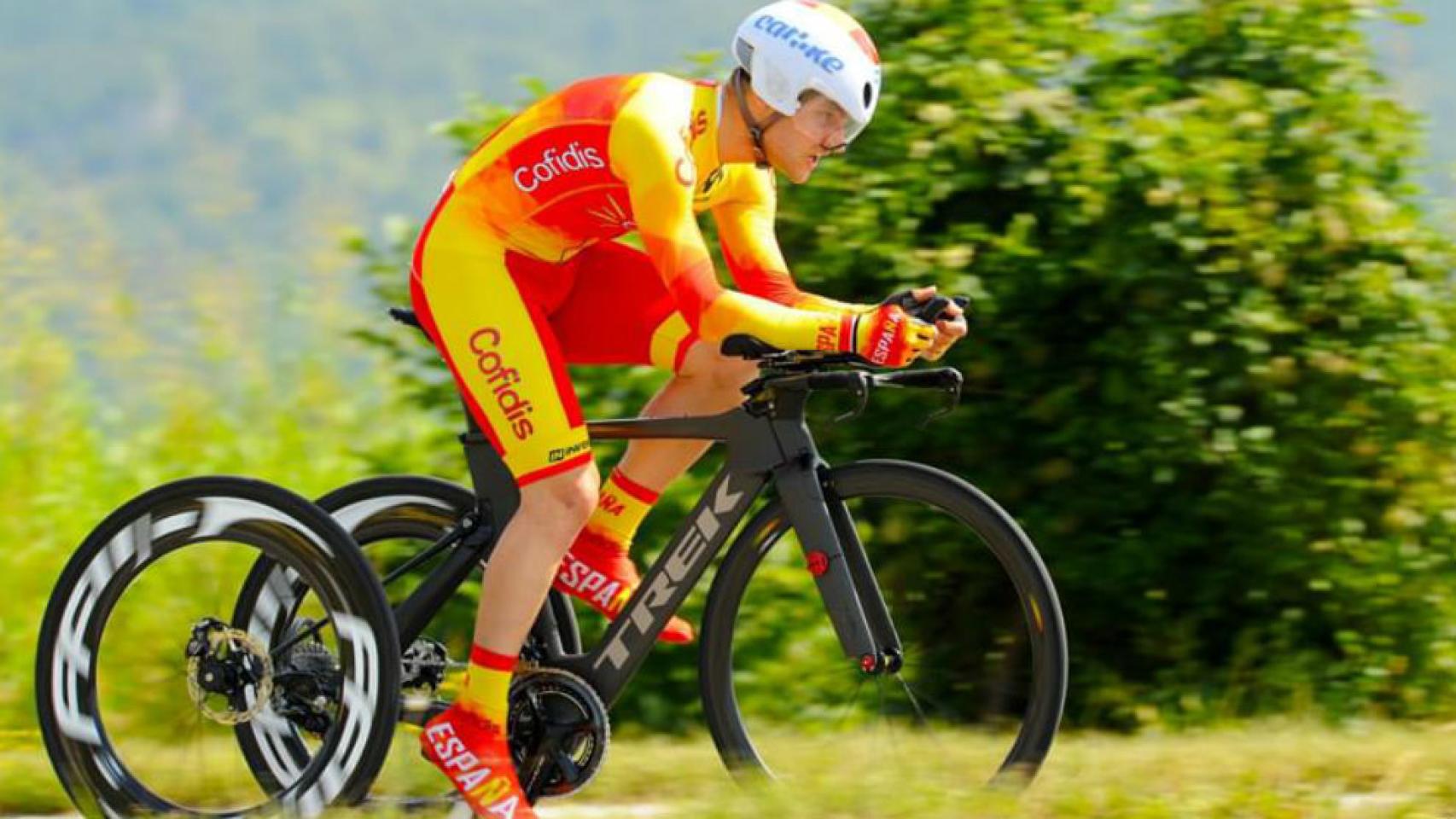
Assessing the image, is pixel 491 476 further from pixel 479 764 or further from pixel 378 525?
pixel 479 764

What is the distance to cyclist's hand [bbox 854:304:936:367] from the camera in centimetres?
509

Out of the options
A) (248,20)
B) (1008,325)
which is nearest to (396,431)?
(1008,325)

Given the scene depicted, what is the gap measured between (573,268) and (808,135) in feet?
2.46

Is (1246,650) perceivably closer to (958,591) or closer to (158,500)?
(958,591)

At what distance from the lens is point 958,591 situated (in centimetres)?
694

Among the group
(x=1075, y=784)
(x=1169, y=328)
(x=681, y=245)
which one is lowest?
(x=1075, y=784)

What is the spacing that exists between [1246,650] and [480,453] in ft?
10.4

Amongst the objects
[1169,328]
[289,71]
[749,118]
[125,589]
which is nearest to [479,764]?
[125,589]

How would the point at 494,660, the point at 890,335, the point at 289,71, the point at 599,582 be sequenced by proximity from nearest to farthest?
the point at 890,335
the point at 494,660
the point at 599,582
the point at 289,71

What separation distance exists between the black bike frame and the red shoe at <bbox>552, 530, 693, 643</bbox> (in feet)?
0.37

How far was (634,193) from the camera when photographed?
518 centimetres

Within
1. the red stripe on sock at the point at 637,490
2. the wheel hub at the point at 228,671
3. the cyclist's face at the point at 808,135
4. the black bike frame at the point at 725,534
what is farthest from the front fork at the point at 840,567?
the wheel hub at the point at 228,671

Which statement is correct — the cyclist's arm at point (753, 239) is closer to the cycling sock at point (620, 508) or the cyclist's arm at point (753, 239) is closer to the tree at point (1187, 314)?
the cycling sock at point (620, 508)

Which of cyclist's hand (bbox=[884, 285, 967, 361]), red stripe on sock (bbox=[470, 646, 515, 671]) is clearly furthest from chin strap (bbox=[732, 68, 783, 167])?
red stripe on sock (bbox=[470, 646, 515, 671])
